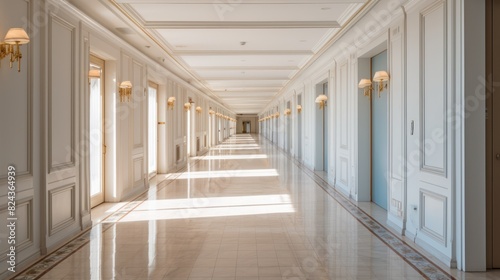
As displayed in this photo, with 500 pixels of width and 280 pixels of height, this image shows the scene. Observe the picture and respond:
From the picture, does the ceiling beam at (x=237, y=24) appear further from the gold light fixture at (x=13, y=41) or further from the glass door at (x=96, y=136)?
the gold light fixture at (x=13, y=41)

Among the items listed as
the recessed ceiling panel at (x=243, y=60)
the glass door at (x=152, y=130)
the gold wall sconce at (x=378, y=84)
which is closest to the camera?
the gold wall sconce at (x=378, y=84)

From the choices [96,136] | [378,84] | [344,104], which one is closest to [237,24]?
[378,84]

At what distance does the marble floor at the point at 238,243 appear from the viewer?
376 cm

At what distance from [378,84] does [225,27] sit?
2724mm

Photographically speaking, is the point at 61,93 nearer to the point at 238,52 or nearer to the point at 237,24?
the point at 237,24

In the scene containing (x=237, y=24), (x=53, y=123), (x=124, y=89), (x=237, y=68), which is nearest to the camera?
(x=53, y=123)

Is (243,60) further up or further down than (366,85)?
further up

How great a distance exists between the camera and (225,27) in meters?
6.86

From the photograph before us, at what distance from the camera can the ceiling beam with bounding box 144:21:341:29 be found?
22.1 feet

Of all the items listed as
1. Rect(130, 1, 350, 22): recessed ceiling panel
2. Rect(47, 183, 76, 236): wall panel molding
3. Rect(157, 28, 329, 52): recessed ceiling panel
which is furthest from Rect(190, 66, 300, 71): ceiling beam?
Rect(47, 183, 76, 236): wall panel molding

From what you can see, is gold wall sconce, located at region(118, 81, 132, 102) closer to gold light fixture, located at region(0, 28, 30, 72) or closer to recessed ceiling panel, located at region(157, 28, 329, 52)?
recessed ceiling panel, located at region(157, 28, 329, 52)

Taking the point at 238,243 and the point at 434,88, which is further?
the point at 238,243

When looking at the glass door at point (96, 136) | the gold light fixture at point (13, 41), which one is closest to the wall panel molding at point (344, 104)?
the glass door at point (96, 136)

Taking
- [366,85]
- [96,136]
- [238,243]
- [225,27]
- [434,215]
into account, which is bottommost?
[238,243]
